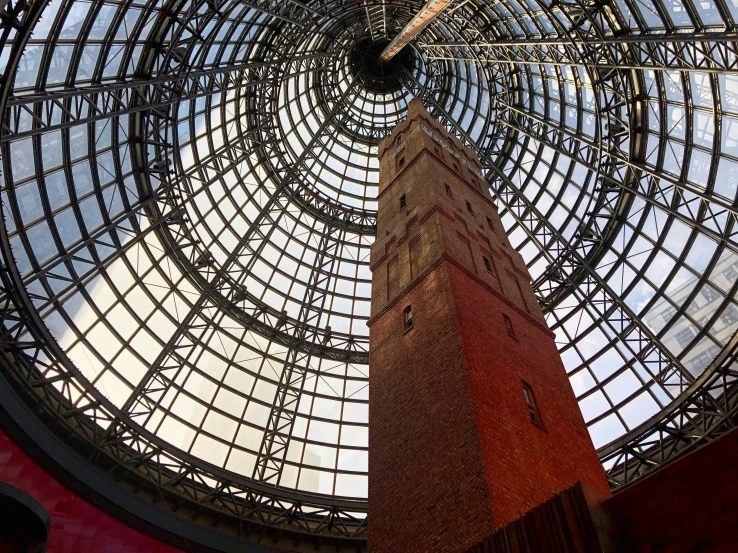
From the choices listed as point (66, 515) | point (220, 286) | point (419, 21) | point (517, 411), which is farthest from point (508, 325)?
point (419, 21)

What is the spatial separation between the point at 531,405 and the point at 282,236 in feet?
76.1

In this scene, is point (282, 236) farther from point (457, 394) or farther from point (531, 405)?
point (457, 394)

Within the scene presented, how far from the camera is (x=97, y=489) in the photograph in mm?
19703

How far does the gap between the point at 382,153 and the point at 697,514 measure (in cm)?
2809

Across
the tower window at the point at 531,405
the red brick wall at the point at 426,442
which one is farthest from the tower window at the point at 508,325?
the red brick wall at the point at 426,442

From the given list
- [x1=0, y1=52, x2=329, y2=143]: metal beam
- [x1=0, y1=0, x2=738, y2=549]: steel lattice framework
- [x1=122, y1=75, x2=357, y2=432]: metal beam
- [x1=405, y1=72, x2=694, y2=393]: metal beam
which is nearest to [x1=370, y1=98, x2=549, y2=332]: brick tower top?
[x1=405, y1=72, x2=694, y2=393]: metal beam

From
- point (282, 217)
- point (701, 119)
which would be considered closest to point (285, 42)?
point (282, 217)

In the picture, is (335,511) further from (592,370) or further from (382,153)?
(382,153)

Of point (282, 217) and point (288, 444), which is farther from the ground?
point (282, 217)

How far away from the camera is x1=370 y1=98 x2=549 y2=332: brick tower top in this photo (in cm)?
1862

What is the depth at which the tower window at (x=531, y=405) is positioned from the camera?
13.3m

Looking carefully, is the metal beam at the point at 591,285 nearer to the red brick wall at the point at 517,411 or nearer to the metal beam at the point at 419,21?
the metal beam at the point at 419,21

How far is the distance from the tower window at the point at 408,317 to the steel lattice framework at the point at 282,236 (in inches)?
428

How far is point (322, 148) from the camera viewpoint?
38844 mm
